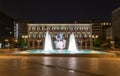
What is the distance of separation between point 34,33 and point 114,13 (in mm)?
41443

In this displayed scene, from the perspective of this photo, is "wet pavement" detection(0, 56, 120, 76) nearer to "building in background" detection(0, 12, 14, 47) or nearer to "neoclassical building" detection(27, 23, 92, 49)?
"building in background" detection(0, 12, 14, 47)

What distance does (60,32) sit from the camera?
16562 centimetres

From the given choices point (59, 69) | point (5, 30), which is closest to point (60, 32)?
point (5, 30)

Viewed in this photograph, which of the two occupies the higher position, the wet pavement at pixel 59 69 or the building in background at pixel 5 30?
the building in background at pixel 5 30

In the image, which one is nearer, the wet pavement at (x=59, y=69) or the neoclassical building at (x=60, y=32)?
the wet pavement at (x=59, y=69)

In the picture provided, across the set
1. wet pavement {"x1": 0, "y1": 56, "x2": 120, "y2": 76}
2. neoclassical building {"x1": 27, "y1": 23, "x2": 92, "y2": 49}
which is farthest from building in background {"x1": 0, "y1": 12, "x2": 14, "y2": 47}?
wet pavement {"x1": 0, "y1": 56, "x2": 120, "y2": 76}

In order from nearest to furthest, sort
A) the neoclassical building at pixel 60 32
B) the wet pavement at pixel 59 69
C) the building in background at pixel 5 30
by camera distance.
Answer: the wet pavement at pixel 59 69
the building in background at pixel 5 30
the neoclassical building at pixel 60 32

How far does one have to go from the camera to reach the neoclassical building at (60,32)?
163875 mm

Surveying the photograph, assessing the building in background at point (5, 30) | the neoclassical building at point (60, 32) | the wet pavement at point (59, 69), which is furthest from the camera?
the neoclassical building at point (60, 32)

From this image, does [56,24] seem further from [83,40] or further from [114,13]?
[114,13]

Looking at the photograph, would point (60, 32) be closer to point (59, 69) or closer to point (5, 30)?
point (5, 30)

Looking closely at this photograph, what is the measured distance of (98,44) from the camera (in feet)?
486

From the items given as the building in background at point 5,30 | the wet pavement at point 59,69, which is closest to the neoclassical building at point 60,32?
the building in background at point 5,30

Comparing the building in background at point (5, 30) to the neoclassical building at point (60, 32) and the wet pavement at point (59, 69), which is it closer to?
the neoclassical building at point (60, 32)
